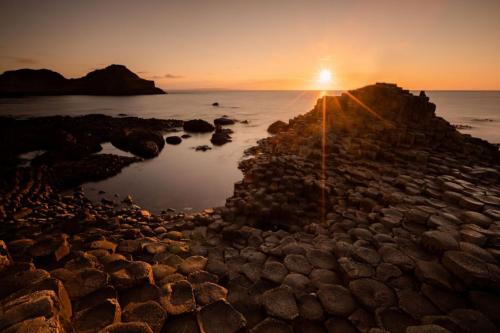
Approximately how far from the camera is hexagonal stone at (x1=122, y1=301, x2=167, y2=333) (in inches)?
96.4

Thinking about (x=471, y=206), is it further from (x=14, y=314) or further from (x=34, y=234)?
(x=34, y=234)

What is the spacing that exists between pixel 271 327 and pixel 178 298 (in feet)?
3.95

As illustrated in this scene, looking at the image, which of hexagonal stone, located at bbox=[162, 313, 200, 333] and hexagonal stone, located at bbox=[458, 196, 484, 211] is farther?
hexagonal stone, located at bbox=[458, 196, 484, 211]

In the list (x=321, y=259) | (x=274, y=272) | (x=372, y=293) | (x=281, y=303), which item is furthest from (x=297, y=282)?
Answer: (x=372, y=293)

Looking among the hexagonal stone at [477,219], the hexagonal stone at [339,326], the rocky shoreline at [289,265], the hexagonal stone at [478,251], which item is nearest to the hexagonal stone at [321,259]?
the rocky shoreline at [289,265]

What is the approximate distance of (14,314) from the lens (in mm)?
Result: 2074

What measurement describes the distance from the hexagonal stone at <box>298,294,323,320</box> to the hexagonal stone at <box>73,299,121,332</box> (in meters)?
2.22

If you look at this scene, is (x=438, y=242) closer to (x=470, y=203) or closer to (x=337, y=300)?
(x=337, y=300)

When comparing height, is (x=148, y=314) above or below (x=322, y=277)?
above

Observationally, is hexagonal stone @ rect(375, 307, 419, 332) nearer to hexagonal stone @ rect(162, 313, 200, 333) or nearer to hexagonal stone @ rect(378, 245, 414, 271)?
hexagonal stone @ rect(378, 245, 414, 271)

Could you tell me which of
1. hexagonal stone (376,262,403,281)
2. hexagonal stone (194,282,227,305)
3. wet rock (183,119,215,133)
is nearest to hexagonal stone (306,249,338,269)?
hexagonal stone (376,262,403,281)

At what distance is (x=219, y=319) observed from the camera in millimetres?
2631

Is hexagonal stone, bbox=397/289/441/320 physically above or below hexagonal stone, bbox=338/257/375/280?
below

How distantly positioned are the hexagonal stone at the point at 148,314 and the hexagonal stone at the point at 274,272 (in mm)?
1689
